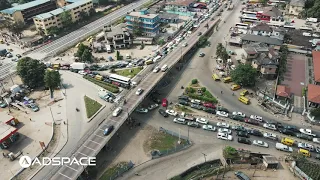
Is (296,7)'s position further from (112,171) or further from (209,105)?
(112,171)

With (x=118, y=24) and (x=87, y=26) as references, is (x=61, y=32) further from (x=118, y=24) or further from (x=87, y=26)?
(x=118, y=24)

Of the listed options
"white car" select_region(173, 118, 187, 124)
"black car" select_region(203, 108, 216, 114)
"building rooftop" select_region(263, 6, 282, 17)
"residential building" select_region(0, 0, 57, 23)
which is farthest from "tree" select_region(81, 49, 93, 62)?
"building rooftop" select_region(263, 6, 282, 17)

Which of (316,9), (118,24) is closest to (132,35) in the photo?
(118,24)

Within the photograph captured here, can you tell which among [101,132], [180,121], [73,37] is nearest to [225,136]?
[180,121]

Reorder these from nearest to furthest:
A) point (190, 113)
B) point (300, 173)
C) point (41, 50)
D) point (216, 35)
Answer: point (300, 173) < point (190, 113) < point (41, 50) < point (216, 35)

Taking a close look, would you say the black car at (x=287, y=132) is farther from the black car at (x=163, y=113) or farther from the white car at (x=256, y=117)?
the black car at (x=163, y=113)

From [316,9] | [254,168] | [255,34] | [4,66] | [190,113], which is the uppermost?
[316,9]

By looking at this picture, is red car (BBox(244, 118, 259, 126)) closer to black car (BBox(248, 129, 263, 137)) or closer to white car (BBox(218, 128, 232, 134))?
black car (BBox(248, 129, 263, 137))
